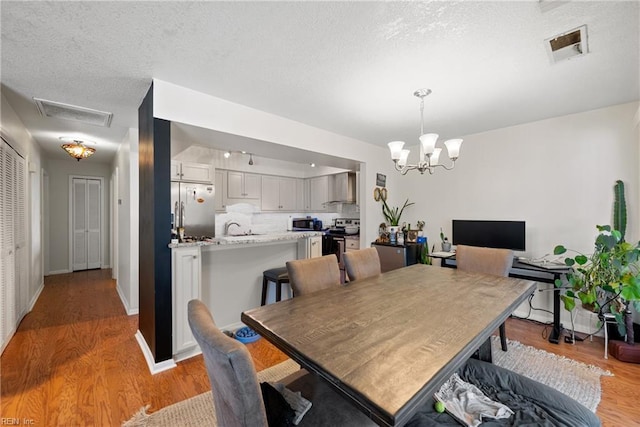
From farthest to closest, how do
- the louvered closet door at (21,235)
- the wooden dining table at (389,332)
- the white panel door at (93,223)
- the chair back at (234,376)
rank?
1. the white panel door at (93,223)
2. the louvered closet door at (21,235)
3. the wooden dining table at (389,332)
4. the chair back at (234,376)

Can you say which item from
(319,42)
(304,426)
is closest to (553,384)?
(304,426)

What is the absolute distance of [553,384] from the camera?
6.75 ft

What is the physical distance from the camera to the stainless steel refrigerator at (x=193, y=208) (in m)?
4.15

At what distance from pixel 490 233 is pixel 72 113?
5.18 meters

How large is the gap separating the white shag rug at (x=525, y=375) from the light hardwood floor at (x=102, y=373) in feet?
0.23

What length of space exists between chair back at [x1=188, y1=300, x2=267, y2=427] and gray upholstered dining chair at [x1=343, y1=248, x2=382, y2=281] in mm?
1566

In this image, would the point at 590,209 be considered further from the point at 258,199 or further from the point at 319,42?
the point at 258,199

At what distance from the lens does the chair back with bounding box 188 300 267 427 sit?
72 centimetres

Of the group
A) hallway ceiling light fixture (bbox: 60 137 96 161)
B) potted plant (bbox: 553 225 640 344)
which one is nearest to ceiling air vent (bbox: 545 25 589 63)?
potted plant (bbox: 553 225 640 344)

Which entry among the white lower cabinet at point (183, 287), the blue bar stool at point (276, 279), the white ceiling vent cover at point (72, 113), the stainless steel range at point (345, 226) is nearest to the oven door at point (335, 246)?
the stainless steel range at point (345, 226)

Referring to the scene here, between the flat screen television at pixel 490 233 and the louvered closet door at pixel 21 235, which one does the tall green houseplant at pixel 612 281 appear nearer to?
the flat screen television at pixel 490 233

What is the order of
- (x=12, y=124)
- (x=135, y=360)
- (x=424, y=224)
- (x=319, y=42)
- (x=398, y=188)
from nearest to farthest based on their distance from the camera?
(x=319, y=42)
(x=135, y=360)
(x=12, y=124)
(x=424, y=224)
(x=398, y=188)

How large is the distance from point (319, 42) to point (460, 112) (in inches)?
78.6

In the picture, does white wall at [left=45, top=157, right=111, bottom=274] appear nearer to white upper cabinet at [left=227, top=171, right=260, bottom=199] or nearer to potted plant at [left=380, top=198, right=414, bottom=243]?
white upper cabinet at [left=227, top=171, right=260, bottom=199]
